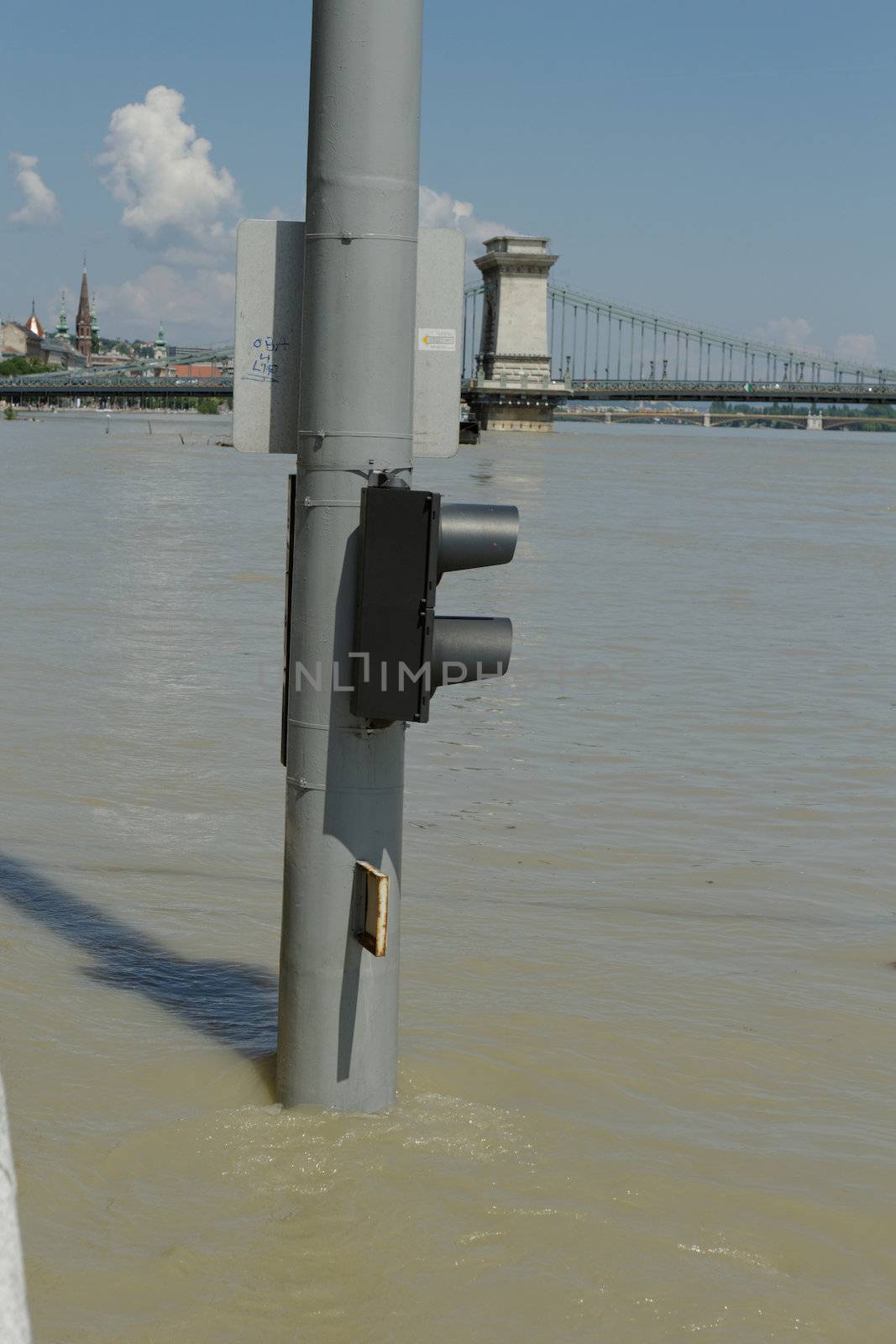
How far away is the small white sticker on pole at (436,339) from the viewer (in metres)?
3.80

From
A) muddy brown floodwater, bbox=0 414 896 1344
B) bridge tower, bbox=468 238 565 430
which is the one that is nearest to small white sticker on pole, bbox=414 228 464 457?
muddy brown floodwater, bbox=0 414 896 1344

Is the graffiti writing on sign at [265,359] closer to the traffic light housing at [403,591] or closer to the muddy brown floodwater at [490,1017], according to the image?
the traffic light housing at [403,591]

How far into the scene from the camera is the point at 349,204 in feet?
11.8

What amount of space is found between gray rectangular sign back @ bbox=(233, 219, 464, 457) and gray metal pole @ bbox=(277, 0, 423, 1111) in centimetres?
9

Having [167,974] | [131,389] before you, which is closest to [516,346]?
[131,389]

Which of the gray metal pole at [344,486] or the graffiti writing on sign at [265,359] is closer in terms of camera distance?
the gray metal pole at [344,486]

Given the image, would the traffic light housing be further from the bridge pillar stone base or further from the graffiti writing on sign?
the bridge pillar stone base

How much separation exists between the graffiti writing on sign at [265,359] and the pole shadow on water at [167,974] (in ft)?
5.45

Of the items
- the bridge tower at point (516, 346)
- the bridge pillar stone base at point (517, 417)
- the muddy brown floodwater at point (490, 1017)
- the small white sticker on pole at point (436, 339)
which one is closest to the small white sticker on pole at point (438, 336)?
the small white sticker on pole at point (436, 339)

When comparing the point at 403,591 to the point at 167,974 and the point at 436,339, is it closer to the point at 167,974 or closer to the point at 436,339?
the point at 436,339

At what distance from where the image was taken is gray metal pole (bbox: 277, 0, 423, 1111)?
3.56 meters

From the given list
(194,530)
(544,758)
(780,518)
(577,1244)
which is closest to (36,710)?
(544,758)

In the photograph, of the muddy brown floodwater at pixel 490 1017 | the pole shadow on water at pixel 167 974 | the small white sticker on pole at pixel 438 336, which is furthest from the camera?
the pole shadow on water at pixel 167 974

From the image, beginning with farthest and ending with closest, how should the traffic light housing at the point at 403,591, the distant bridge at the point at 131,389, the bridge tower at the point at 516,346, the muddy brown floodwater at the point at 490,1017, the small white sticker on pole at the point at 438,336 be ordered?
the bridge tower at the point at 516,346 → the distant bridge at the point at 131,389 → the small white sticker on pole at the point at 438,336 → the traffic light housing at the point at 403,591 → the muddy brown floodwater at the point at 490,1017
